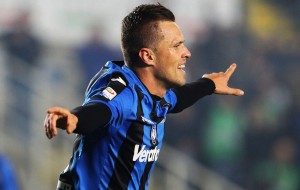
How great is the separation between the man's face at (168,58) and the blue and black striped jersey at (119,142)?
13 centimetres

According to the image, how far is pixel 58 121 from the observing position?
3.40 metres

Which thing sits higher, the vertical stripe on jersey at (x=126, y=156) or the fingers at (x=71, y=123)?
the fingers at (x=71, y=123)

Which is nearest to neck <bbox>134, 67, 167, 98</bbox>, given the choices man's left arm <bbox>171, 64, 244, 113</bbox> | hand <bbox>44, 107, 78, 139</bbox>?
man's left arm <bbox>171, 64, 244, 113</bbox>

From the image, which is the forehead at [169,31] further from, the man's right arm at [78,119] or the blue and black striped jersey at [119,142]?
the man's right arm at [78,119]

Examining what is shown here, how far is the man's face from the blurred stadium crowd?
4.76 meters

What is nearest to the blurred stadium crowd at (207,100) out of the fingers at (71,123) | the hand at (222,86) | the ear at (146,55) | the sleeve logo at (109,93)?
the hand at (222,86)

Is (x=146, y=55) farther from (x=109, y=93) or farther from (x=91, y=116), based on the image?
(x=91, y=116)

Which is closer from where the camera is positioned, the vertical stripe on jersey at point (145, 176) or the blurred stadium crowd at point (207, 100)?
the vertical stripe on jersey at point (145, 176)

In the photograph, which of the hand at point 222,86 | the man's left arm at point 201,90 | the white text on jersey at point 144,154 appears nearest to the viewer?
the white text on jersey at point 144,154

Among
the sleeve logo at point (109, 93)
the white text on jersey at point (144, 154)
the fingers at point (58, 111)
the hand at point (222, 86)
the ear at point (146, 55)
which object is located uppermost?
the ear at point (146, 55)

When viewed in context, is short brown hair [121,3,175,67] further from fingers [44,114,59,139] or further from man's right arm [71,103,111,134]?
fingers [44,114,59,139]

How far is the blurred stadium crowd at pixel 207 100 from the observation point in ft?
29.0

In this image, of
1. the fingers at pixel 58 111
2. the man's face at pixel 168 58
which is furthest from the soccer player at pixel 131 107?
the fingers at pixel 58 111

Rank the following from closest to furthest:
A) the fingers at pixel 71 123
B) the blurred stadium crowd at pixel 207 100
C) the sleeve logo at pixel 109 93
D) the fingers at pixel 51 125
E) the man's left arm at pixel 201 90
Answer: the fingers at pixel 51 125 < the fingers at pixel 71 123 < the sleeve logo at pixel 109 93 < the man's left arm at pixel 201 90 < the blurred stadium crowd at pixel 207 100
